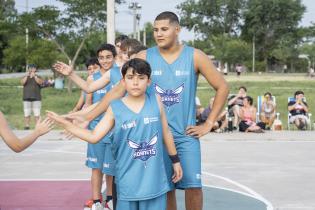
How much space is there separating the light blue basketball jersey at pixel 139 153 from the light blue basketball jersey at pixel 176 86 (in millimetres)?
487

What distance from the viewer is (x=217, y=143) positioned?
44.9 ft

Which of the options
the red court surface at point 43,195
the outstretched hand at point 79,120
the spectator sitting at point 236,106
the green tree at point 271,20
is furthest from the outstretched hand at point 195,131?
the green tree at point 271,20

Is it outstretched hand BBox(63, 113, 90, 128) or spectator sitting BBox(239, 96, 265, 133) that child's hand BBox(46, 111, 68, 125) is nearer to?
outstretched hand BBox(63, 113, 90, 128)

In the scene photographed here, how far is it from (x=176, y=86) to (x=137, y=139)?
76 centimetres

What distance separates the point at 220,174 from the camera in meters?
9.73

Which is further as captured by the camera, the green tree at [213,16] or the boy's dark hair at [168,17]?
the green tree at [213,16]

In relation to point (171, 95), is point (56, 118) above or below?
below

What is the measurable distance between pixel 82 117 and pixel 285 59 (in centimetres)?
8672

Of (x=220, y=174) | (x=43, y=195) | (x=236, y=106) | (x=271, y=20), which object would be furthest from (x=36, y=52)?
(x=271, y=20)

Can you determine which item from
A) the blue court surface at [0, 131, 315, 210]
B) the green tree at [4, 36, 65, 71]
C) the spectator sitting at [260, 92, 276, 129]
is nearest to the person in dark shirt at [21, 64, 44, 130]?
the blue court surface at [0, 131, 315, 210]

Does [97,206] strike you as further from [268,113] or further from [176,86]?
[268,113]

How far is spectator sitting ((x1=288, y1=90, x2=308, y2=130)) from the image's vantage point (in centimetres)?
1609

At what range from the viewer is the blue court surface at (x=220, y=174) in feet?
25.0

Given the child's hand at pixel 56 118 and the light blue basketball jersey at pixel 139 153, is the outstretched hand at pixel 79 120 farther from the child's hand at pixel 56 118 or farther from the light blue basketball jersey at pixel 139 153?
the light blue basketball jersey at pixel 139 153
